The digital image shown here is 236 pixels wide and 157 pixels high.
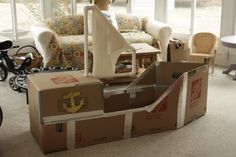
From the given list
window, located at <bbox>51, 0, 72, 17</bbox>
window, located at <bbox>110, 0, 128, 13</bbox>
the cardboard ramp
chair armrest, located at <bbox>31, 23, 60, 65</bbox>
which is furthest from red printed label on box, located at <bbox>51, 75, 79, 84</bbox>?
window, located at <bbox>110, 0, 128, 13</bbox>

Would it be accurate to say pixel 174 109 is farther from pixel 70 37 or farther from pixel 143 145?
pixel 70 37

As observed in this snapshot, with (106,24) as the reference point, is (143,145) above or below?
below

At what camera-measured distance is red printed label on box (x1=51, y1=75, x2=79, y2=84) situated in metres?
2.98

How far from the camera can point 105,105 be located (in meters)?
3.24

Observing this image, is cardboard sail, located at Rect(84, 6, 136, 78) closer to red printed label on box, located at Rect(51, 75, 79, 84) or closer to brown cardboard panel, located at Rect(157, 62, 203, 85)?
red printed label on box, located at Rect(51, 75, 79, 84)

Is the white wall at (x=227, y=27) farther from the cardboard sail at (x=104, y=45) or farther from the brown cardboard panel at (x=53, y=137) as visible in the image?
the brown cardboard panel at (x=53, y=137)

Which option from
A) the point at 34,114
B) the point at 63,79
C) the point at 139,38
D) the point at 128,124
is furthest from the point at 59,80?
the point at 139,38

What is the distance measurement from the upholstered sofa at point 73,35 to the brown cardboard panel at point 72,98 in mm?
2158

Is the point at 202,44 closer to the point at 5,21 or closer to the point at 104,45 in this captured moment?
the point at 104,45

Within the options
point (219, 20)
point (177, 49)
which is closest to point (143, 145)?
point (177, 49)

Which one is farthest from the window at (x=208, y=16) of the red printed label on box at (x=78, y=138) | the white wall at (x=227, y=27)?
the red printed label on box at (x=78, y=138)

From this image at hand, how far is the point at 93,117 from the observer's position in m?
2.96

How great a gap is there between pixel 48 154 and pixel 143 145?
2.49 ft

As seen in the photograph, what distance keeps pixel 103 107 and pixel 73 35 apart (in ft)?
9.14
